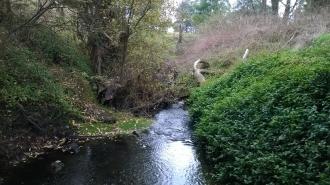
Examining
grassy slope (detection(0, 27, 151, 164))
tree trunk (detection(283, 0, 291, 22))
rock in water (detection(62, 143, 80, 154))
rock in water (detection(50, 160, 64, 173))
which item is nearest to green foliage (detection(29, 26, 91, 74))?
grassy slope (detection(0, 27, 151, 164))

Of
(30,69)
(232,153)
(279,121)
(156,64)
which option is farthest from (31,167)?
(156,64)

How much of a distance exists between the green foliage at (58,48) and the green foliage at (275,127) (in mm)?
6718

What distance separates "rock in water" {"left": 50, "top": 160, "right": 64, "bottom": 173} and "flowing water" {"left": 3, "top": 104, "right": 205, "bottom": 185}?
0.10 m

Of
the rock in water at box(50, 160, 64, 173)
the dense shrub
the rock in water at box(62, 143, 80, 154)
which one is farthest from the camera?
the dense shrub

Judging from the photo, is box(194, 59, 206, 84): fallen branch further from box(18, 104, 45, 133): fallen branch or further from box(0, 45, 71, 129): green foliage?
box(18, 104, 45, 133): fallen branch

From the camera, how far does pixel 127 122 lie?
1352 cm

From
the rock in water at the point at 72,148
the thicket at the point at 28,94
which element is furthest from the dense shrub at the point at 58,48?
the rock in water at the point at 72,148

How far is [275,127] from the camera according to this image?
309 inches

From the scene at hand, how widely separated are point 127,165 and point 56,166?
1.78 meters

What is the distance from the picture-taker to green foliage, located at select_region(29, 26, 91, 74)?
44.7ft

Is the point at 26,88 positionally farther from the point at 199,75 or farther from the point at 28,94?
the point at 199,75

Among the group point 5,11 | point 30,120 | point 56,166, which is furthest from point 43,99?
point 5,11

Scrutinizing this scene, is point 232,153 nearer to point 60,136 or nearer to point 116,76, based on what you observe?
point 60,136

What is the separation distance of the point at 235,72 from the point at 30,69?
7257mm
